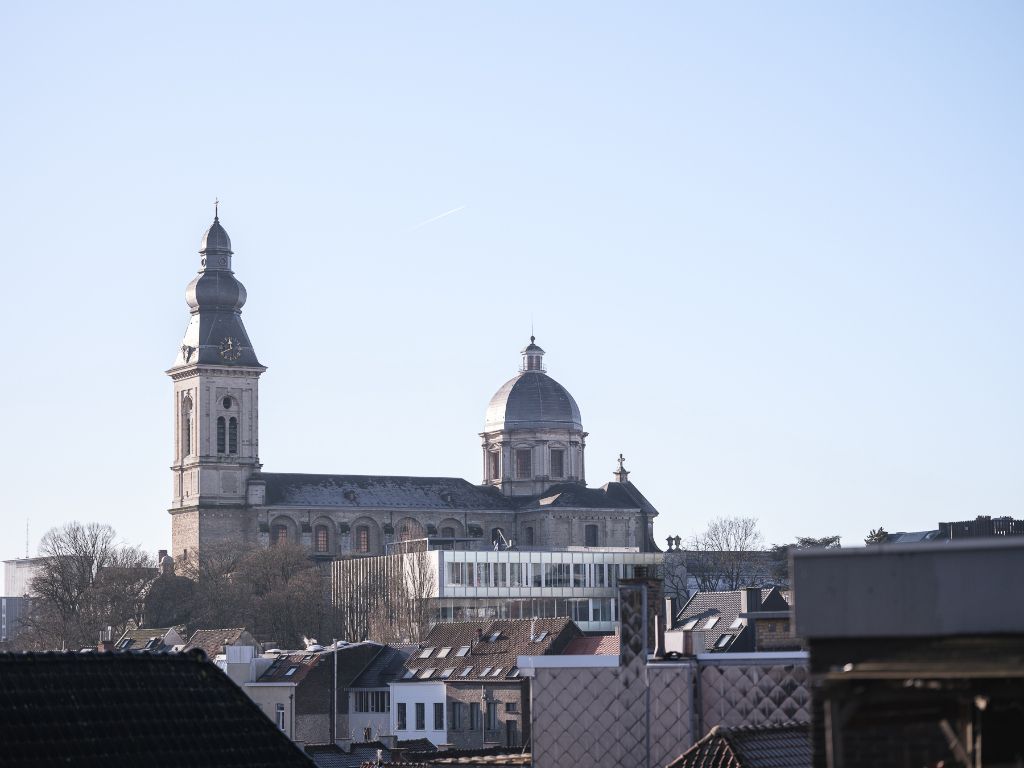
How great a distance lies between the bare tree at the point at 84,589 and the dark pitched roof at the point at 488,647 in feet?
132

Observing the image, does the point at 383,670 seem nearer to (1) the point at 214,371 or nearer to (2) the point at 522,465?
(1) the point at 214,371

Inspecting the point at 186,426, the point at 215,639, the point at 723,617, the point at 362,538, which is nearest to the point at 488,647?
the point at 723,617

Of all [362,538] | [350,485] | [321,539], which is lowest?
[321,539]

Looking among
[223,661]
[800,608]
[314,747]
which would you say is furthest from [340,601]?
[800,608]

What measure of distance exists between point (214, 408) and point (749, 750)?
131 metres

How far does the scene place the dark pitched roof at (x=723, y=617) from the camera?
69.6 meters

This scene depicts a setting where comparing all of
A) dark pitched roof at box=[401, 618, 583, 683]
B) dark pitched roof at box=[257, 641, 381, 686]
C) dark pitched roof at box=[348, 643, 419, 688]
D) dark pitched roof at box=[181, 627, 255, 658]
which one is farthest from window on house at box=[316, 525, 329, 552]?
dark pitched roof at box=[401, 618, 583, 683]

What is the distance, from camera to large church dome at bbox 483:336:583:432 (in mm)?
167125

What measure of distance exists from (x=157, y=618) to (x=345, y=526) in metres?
28.3

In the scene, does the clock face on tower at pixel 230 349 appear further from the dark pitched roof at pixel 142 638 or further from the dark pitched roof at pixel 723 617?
the dark pitched roof at pixel 723 617

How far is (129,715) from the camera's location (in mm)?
21891

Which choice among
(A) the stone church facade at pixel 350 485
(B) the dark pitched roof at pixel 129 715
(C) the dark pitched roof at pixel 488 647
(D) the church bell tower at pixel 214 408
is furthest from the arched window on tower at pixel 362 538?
(B) the dark pitched roof at pixel 129 715

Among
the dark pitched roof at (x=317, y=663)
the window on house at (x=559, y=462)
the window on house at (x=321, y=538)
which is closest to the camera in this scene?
the dark pitched roof at (x=317, y=663)

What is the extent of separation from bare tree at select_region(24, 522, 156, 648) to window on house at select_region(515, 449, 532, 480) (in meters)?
34.2
